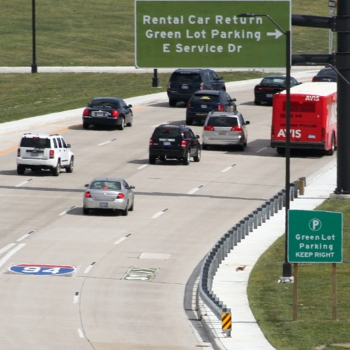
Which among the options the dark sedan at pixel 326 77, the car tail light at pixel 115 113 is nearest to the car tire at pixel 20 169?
the car tail light at pixel 115 113

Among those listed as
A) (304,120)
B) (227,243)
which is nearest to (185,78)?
(304,120)

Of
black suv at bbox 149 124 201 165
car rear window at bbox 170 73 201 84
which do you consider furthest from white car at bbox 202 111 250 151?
car rear window at bbox 170 73 201 84

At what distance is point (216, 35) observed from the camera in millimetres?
41219

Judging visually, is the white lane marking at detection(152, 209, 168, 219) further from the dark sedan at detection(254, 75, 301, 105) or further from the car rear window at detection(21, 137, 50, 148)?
the dark sedan at detection(254, 75, 301, 105)

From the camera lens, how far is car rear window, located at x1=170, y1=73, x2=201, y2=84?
70188mm

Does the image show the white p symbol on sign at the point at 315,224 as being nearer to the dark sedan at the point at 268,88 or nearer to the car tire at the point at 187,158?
the car tire at the point at 187,158

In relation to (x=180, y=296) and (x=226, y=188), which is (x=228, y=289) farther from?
(x=226, y=188)

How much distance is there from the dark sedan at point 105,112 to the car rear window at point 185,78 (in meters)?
8.88

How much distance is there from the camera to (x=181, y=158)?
171ft

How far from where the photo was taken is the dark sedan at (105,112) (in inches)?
2403

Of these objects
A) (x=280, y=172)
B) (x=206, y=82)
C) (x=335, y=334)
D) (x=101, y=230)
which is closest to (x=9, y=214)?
(x=101, y=230)

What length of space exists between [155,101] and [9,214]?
34.8 metres

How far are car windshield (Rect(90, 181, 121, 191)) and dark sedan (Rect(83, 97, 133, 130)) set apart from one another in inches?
815

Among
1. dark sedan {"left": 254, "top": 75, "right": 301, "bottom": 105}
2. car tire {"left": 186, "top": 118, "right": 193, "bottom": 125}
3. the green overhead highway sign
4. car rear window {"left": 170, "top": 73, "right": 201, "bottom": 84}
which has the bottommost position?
car tire {"left": 186, "top": 118, "right": 193, "bottom": 125}
